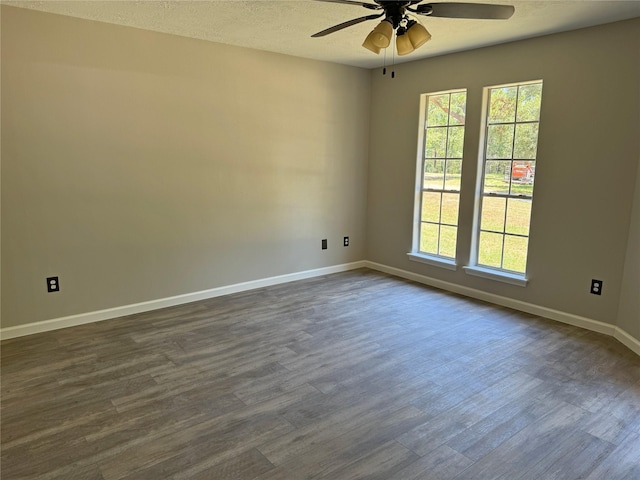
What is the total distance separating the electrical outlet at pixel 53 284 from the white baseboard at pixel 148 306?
0.25 metres

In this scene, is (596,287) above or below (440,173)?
below

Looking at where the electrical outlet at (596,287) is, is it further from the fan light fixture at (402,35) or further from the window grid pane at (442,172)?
the fan light fixture at (402,35)

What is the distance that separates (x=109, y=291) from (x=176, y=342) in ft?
3.04

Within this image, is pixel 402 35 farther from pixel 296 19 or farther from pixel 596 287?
pixel 596 287

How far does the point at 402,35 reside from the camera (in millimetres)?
2531

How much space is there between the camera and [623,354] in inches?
124

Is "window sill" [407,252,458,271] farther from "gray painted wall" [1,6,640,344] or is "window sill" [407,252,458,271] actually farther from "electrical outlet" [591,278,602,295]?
"electrical outlet" [591,278,602,295]

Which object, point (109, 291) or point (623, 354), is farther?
point (109, 291)

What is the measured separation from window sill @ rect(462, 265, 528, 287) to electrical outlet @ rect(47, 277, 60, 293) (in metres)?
Result: 3.78

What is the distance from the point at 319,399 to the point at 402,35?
86.5 inches

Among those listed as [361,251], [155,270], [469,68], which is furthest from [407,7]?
[361,251]

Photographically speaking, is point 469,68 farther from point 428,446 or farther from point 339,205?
point 428,446

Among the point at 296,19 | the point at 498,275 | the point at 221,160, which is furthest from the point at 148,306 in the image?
the point at 498,275

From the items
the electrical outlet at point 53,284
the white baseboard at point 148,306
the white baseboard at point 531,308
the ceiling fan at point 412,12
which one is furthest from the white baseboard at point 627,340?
the electrical outlet at point 53,284
